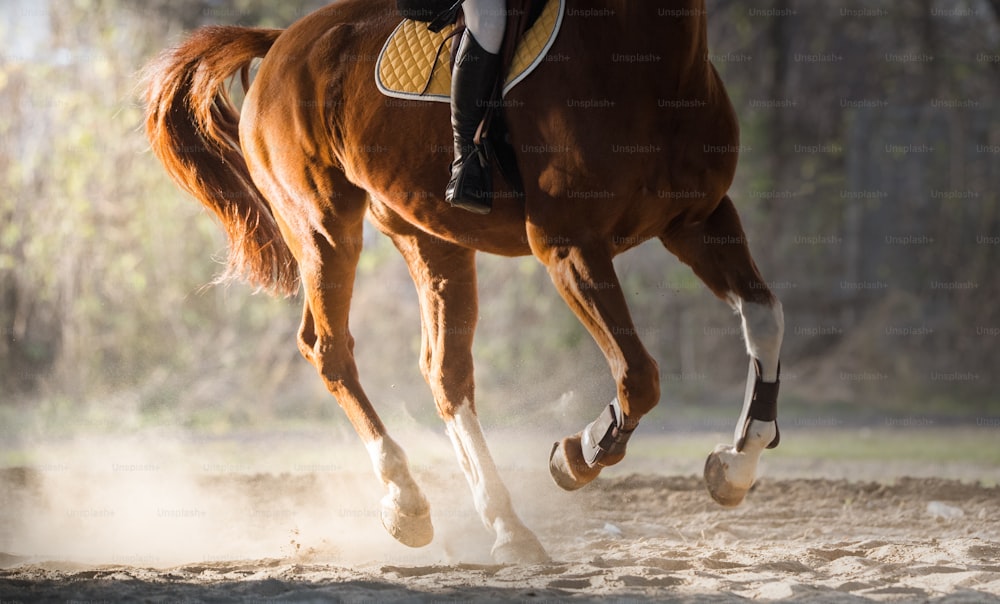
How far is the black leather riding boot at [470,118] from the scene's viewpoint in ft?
12.7

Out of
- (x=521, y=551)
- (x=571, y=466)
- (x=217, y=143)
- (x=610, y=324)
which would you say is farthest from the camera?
(x=217, y=143)

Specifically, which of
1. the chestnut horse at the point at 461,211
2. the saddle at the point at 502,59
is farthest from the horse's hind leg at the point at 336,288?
the saddle at the point at 502,59

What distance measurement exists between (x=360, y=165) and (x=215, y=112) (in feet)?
4.58

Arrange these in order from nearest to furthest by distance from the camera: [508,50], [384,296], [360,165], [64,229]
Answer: [508,50], [360,165], [64,229], [384,296]

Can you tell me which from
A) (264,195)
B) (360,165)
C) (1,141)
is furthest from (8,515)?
(1,141)

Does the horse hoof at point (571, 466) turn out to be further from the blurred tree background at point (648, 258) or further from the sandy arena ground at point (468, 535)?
the blurred tree background at point (648, 258)

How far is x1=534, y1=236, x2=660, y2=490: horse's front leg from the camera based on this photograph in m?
3.77

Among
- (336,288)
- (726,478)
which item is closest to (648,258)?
(336,288)

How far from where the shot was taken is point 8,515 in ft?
20.0

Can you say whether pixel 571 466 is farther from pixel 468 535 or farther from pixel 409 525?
pixel 468 535

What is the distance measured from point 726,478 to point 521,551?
1.01m

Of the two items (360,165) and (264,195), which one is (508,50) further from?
(264,195)

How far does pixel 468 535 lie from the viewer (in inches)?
207

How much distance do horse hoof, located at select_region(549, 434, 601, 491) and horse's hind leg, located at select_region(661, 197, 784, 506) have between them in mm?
466
